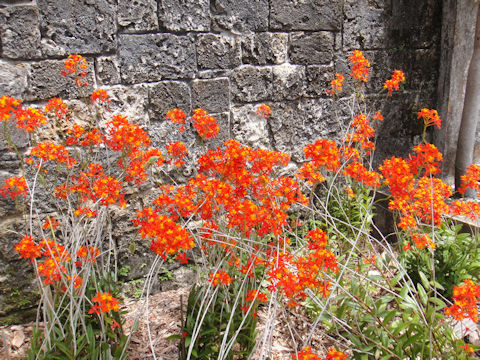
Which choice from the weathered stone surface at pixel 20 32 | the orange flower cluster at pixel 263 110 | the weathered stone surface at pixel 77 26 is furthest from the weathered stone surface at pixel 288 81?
the weathered stone surface at pixel 20 32

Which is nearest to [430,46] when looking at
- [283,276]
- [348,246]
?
[348,246]

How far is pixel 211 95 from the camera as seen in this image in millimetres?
2951

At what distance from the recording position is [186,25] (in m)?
2.76

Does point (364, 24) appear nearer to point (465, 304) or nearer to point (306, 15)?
point (306, 15)

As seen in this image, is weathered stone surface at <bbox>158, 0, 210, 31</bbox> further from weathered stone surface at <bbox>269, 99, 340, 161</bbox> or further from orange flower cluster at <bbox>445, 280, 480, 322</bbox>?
orange flower cluster at <bbox>445, 280, 480, 322</bbox>

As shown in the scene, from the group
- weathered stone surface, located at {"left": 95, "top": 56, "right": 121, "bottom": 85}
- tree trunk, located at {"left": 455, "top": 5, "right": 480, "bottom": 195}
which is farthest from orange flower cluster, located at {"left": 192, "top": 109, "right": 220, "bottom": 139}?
tree trunk, located at {"left": 455, "top": 5, "right": 480, "bottom": 195}

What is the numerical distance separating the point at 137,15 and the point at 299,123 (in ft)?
4.81

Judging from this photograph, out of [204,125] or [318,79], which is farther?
[318,79]

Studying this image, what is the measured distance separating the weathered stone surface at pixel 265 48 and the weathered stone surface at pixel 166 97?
53 cm

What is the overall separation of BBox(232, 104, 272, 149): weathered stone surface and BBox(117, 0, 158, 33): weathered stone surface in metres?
0.82

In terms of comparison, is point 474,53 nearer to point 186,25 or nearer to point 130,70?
point 186,25

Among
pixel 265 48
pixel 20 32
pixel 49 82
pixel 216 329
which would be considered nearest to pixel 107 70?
pixel 49 82

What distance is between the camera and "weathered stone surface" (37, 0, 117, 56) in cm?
238

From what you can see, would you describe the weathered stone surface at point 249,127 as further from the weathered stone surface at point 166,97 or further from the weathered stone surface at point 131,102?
the weathered stone surface at point 131,102
